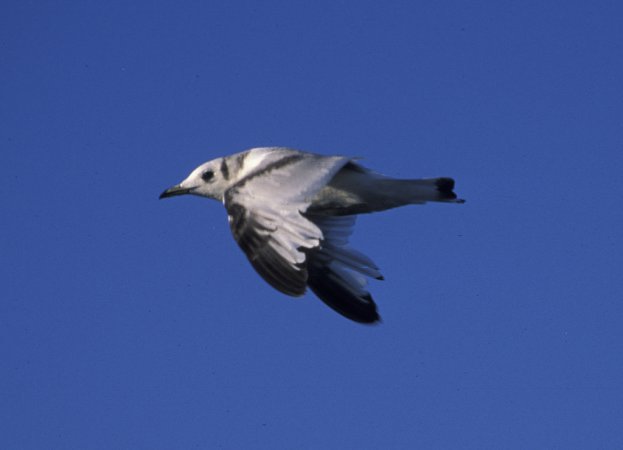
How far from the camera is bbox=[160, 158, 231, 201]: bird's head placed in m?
8.85

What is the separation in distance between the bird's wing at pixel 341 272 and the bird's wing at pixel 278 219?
1257mm

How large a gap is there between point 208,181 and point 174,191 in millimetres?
390

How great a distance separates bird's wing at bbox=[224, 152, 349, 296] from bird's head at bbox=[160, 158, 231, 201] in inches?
38.4

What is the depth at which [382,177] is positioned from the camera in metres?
8.41

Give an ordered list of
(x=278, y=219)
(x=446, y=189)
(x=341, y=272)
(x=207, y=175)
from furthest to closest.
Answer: (x=341, y=272) < (x=207, y=175) < (x=446, y=189) < (x=278, y=219)

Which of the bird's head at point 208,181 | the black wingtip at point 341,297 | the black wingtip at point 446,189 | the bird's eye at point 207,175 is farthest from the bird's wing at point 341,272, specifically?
the black wingtip at point 446,189

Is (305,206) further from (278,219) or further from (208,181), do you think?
(208,181)

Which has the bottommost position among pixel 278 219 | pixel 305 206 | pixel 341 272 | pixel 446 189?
pixel 278 219

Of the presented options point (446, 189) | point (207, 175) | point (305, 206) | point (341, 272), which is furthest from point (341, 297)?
point (305, 206)

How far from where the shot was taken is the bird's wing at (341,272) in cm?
896

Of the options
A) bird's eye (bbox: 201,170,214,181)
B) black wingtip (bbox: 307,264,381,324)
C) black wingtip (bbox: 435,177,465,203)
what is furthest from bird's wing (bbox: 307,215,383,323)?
black wingtip (bbox: 435,177,465,203)

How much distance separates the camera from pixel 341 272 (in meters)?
9.15

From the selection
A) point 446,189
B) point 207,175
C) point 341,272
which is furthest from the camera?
point 341,272

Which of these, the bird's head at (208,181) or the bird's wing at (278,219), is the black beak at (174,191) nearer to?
the bird's head at (208,181)
